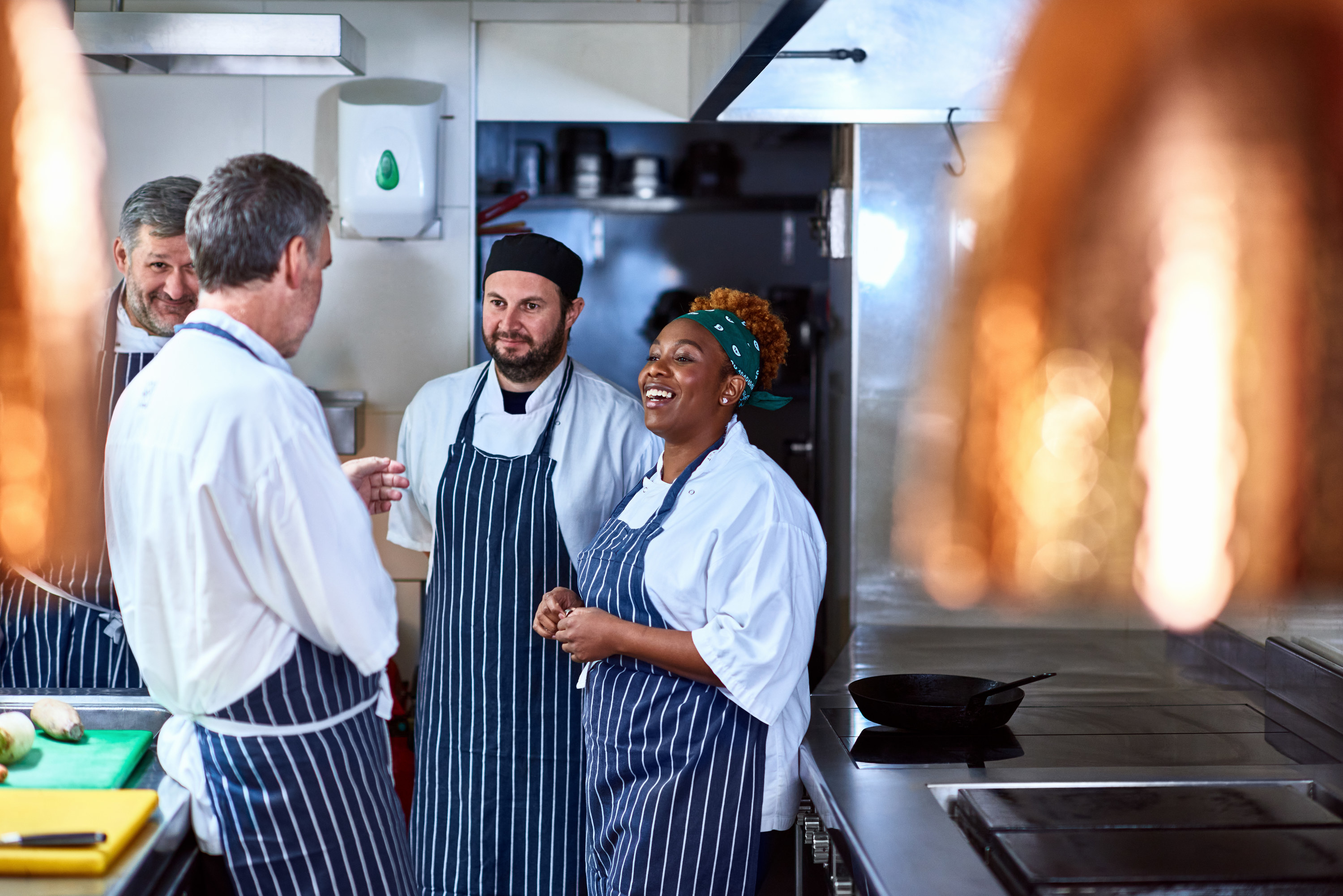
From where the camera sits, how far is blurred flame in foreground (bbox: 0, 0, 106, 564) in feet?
8.56

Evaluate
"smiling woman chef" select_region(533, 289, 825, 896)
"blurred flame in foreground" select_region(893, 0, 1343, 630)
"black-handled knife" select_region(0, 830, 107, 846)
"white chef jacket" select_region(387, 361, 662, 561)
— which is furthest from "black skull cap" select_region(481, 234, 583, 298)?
"black-handled knife" select_region(0, 830, 107, 846)

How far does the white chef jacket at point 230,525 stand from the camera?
122cm

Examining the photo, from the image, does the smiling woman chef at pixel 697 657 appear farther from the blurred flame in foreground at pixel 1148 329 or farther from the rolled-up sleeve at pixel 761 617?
the blurred flame in foreground at pixel 1148 329

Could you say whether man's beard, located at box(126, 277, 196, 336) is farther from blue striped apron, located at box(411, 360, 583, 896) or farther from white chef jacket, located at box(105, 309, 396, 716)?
white chef jacket, located at box(105, 309, 396, 716)

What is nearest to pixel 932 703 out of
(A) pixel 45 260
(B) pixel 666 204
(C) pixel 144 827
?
(C) pixel 144 827

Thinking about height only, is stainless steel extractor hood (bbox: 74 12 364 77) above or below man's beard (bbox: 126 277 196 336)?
above

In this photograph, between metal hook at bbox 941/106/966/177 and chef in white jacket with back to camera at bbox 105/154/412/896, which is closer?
chef in white jacket with back to camera at bbox 105/154/412/896

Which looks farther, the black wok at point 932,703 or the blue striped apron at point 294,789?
the black wok at point 932,703

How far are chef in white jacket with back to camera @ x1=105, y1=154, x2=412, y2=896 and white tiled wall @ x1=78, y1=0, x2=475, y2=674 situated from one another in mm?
1518

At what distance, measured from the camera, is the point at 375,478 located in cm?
166

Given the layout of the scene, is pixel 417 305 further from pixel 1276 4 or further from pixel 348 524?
pixel 1276 4

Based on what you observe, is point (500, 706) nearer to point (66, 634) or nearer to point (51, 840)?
point (66, 634)

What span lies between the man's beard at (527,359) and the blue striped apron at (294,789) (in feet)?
3.24

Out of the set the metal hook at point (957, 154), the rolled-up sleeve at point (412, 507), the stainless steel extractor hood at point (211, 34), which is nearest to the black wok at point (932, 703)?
the rolled-up sleeve at point (412, 507)
